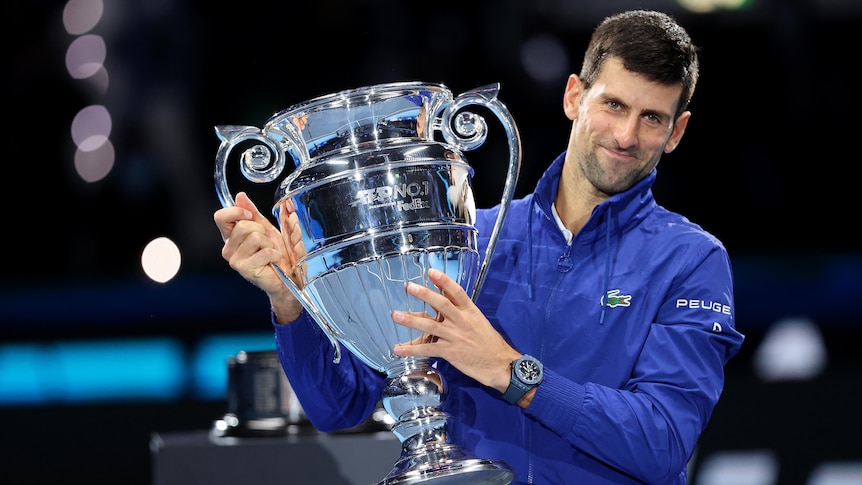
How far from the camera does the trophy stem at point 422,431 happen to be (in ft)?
4.73

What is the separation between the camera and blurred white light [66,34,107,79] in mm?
4320

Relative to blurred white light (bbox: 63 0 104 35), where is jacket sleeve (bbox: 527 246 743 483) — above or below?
below

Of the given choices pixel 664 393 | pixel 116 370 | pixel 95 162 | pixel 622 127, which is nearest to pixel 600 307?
pixel 664 393

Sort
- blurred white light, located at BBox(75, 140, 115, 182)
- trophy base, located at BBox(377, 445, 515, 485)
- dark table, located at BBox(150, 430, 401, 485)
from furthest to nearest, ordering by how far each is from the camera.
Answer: blurred white light, located at BBox(75, 140, 115, 182) < dark table, located at BBox(150, 430, 401, 485) < trophy base, located at BBox(377, 445, 515, 485)

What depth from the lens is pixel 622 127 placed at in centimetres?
172

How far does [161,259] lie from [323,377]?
2.54 meters

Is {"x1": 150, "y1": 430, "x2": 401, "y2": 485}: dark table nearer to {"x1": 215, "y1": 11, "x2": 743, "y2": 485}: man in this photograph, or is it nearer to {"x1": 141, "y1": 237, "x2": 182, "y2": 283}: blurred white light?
{"x1": 215, "y1": 11, "x2": 743, "y2": 485}: man

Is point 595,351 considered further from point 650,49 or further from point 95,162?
point 95,162

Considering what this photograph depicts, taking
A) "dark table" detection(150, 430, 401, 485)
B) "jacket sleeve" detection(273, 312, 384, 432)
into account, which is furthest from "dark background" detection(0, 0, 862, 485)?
"jacket sleeve" detection(273, 312, 384, 432)

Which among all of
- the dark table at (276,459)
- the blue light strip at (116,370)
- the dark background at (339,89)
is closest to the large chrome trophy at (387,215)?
the dark table at (276,459)

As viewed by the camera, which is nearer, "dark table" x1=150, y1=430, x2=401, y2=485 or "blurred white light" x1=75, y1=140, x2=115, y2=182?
"dark table" x1=150, y1=430, x2=401, y2=485

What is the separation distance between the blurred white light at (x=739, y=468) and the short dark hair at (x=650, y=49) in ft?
6.43

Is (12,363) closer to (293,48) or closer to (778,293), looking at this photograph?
(293,48)

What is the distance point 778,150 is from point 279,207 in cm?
360
